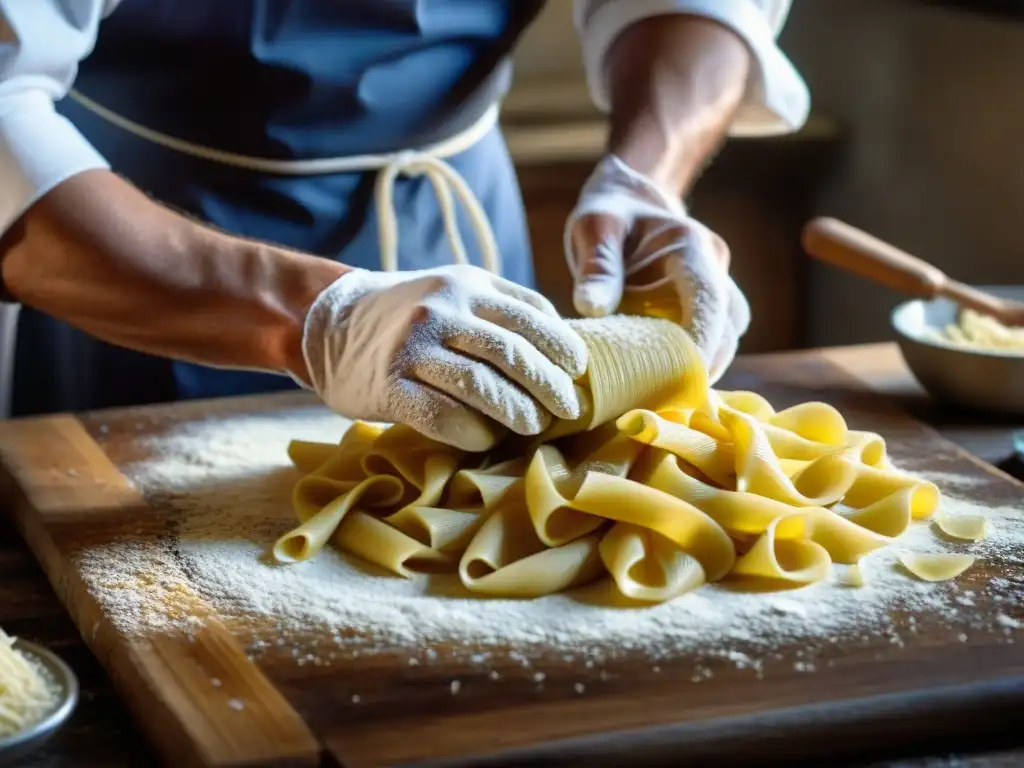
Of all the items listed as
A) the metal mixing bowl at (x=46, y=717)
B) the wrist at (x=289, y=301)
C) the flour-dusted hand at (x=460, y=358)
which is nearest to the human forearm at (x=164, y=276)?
the wrist at (x=289, y=301)

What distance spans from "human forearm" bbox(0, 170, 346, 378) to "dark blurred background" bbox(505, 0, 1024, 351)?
5.94ft

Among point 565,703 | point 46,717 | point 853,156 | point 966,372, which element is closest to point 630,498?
point 565,703

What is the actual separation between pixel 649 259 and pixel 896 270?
500 mm

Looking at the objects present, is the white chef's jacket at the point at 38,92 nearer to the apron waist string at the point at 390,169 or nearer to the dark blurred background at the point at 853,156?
the apron waist string at the point at 390,169

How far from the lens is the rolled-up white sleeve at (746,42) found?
83.3 inches

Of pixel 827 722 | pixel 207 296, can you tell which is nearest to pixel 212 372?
pixel 207 296

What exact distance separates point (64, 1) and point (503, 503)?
0.82 meters

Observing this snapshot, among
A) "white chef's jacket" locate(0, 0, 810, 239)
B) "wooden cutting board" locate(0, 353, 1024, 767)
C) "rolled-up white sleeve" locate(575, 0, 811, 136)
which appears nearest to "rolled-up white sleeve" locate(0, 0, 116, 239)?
"white chef's jacket" locate(0, 0, 810, 239)

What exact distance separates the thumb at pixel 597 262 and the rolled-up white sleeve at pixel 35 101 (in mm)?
595

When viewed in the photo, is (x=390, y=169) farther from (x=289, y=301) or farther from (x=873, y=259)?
(x=873, y=259)

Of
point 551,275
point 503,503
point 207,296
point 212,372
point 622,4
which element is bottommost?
point 551,275

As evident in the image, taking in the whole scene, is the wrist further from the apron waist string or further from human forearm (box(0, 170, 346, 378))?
the apron waist string

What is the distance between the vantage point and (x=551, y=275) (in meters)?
3.48

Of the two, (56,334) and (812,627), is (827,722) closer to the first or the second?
(812,627)
